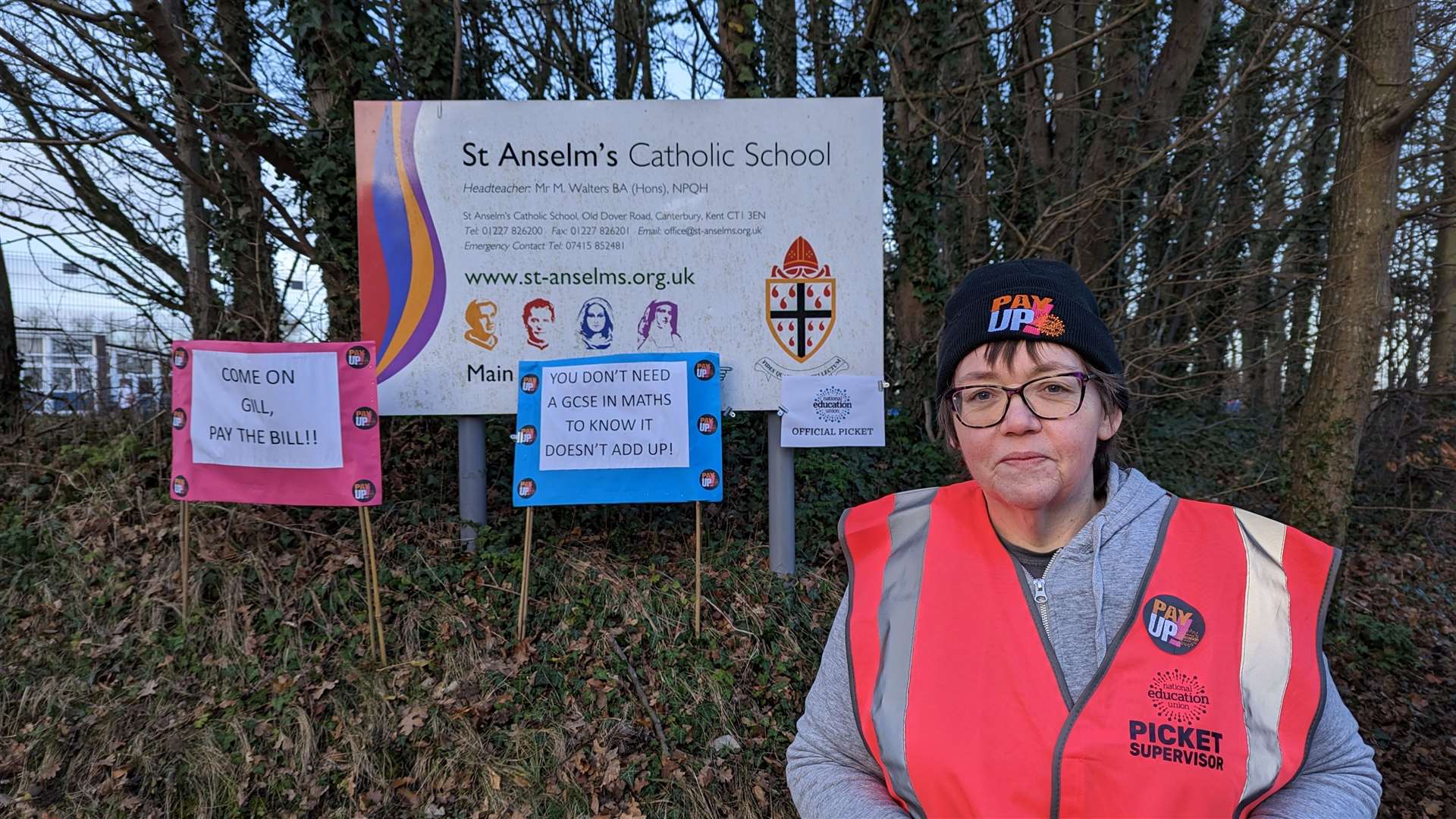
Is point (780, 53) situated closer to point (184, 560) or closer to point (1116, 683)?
point (184, 560)

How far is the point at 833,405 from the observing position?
4516 mm

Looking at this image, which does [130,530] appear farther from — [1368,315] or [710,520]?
[1368,315]

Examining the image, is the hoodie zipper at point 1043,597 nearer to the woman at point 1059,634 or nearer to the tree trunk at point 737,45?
the woman at point 1059,634

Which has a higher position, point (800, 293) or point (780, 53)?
point (780, 53)

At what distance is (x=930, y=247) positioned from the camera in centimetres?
588

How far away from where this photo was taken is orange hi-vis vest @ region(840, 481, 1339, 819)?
1347 mm

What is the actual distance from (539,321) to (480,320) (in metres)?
0.35

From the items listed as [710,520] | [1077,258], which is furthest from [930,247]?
[710,520]

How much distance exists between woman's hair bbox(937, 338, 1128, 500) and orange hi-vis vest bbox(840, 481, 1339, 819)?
0.67 feet

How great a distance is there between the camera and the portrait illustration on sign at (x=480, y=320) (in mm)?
4441

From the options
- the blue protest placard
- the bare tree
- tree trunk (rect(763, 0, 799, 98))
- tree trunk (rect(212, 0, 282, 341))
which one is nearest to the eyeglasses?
the blue protest placard

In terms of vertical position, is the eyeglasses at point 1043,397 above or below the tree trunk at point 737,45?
below

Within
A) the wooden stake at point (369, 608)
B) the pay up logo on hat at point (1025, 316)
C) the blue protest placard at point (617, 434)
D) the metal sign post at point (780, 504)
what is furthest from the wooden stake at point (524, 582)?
the pay up logo on hat at point (1025, 316)

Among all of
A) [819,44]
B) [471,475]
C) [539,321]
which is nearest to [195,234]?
[471,475]
